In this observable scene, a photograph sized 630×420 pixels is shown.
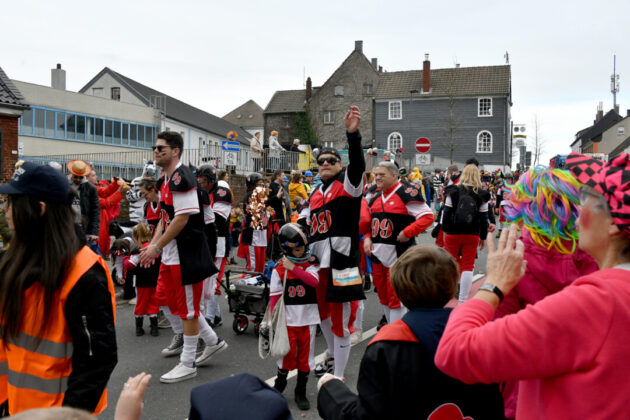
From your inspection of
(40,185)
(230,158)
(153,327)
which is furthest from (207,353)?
(230,158)

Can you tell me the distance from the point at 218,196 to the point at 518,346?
6.38 m

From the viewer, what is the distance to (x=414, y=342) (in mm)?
1898

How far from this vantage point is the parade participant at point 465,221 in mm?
7059

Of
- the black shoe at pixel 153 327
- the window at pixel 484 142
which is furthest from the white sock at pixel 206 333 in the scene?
the window at pixel 484 142

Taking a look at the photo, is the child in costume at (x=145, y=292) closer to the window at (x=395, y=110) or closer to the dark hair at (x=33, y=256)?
the dark hair at (x=33, y=256)

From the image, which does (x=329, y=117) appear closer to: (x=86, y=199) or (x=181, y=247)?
(x=86, y=199)

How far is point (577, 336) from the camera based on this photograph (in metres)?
1.31

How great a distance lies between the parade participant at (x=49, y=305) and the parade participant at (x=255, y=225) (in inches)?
254

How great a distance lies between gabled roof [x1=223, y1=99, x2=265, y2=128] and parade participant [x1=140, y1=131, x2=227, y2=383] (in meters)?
67.5

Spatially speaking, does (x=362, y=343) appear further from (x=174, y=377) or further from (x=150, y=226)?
(x=150, y=226)

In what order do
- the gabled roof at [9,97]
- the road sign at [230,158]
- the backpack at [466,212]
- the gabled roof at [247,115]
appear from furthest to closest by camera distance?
the gabled roof at [247,115], the gabled roof at [9,97], the road sign at [230,158], the backpack at [466,212]

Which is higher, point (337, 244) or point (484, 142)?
point (484, 142)

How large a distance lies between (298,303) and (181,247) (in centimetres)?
126

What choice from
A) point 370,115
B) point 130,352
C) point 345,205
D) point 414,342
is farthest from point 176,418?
point 370,115
